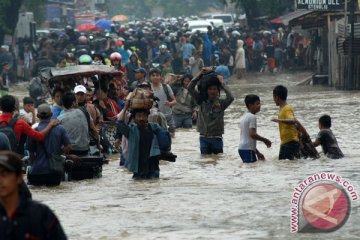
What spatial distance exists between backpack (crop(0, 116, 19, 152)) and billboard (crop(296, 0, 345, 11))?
20188 millimetres

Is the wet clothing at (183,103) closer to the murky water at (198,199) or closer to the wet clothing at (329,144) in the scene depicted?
the murky water at (198,199)

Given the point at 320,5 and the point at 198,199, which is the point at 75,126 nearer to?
the point at 198,199

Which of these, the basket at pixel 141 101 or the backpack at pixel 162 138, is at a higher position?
the basket at pixel 141 101

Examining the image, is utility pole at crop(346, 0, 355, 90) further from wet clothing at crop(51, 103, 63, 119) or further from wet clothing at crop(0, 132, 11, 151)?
wet clothing at crop(0, 132, 11, 151)

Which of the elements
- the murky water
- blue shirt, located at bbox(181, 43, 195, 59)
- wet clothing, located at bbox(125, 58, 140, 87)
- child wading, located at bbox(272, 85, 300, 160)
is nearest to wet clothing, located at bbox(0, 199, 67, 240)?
the murky water

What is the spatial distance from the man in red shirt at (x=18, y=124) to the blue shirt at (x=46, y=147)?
0.08m

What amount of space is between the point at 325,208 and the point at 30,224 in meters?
4.91

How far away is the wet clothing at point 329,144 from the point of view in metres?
16.0

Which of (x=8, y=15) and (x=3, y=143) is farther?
(x=8, y=15)

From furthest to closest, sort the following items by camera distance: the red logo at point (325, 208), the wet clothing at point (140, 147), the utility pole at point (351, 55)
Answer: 1. the utility pole at point (351, 55)
2. the wet clothing at point (140, 147)
3. the red logo at point (325, 208)

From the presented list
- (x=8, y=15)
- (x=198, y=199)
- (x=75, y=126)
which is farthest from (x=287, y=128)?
(x=8, y=15)

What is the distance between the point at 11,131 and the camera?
13555 mm

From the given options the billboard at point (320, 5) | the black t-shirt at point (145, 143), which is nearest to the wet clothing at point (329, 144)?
the black t-shirt at point (145, 143)

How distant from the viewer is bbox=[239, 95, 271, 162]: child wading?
51.4 ft
